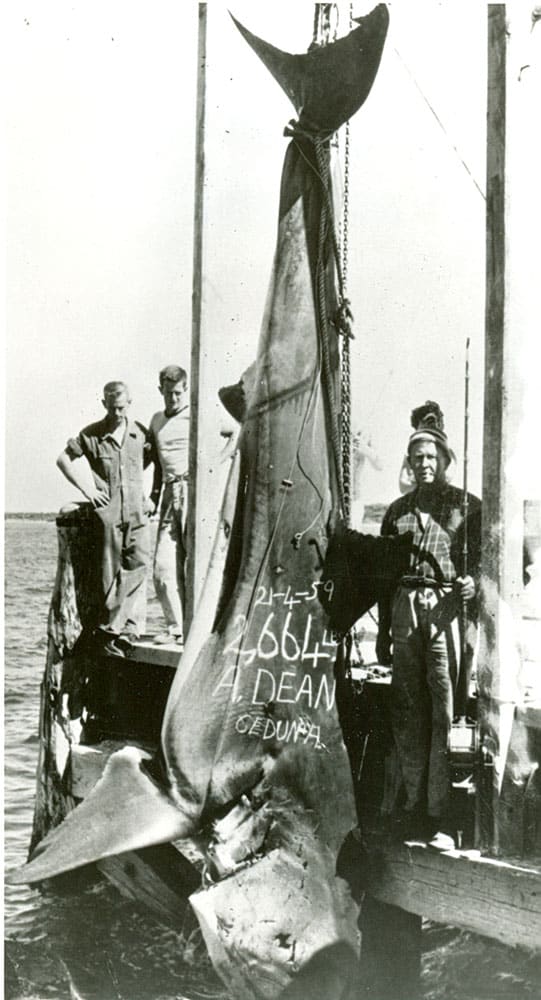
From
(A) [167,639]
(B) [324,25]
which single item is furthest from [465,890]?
(B) [324,25]

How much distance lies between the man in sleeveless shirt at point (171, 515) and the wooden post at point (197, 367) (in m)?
0.36

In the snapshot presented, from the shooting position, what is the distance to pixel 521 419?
10.5ft

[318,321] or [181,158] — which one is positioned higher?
[181,158]

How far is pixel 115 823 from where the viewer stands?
350 centimetres

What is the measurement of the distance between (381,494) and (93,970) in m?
2.09

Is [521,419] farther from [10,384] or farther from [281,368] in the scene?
[10,384]

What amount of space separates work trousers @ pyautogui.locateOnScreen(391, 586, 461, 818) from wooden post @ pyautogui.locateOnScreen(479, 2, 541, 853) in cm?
21

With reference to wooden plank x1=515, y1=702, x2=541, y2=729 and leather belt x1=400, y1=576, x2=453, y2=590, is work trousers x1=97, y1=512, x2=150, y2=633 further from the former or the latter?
wooden plank x1=515, y1=702, x2=541, y2=729

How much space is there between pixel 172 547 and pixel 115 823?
1.44 m

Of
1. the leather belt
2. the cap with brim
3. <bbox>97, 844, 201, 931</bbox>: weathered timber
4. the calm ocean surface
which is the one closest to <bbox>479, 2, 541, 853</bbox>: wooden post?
Result: the leather belt

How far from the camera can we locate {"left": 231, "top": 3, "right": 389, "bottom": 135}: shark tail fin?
3.59 m

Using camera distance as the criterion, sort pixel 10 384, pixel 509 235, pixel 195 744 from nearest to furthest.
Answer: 1. pixel 509 235
2. pixel 195 744
3. pixel 10 384

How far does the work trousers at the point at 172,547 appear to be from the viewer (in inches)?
182

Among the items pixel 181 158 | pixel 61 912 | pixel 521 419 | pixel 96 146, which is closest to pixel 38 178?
pixel 96 146
